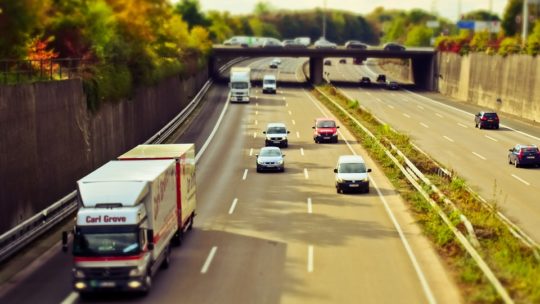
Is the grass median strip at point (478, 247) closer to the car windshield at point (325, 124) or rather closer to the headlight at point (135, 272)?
the headlight at point (135, 272)

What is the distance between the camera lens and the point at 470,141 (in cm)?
6338

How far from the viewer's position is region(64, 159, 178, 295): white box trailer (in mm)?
21688

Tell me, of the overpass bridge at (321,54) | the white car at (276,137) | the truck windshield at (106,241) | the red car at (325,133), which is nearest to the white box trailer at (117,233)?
the truck windshield at (106,241)

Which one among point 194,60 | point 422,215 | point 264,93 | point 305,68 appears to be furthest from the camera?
point 305,68

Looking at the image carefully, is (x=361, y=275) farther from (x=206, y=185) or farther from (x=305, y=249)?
(x=206, y=185)

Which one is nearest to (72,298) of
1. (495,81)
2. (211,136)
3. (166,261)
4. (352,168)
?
(166,261)

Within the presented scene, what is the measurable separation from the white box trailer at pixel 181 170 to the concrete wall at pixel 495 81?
53780 mm

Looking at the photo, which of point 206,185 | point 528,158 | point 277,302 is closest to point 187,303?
point 277,302

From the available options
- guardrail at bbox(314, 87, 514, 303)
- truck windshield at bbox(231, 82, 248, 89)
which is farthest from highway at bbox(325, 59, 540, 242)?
truck windshield at bbox(231, 82, 248, 89)

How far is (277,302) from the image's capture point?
21.8 metres

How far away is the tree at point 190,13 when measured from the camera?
596 feet

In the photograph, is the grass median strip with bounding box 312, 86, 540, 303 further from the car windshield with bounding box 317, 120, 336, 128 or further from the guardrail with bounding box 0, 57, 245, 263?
the guardrail with bounding box 0, 57, 245, 263

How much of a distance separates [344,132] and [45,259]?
4269cm

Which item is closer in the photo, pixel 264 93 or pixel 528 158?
pixel 528 158
